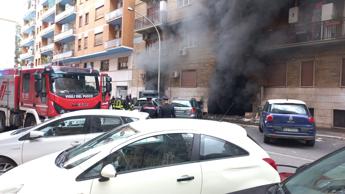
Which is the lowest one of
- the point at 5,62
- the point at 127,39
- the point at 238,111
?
the point at 238,111

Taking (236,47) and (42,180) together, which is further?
(236,47)

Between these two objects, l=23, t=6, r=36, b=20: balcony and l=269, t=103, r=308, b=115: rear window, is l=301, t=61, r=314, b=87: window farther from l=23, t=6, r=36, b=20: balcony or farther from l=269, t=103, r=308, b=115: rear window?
l=23, t=6, r=36, b=20: balcony

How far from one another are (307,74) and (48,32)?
45.4m

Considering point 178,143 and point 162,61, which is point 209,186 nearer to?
point 178,143

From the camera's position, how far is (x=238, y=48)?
73.3 ft

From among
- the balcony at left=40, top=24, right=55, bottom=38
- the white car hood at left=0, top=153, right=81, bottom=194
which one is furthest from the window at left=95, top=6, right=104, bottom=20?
the white car hood at left=0, top=153, right=81, bottom=194

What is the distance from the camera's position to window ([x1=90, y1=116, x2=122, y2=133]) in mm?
6383

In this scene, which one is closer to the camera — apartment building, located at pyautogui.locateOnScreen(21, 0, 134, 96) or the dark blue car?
the dark blue car

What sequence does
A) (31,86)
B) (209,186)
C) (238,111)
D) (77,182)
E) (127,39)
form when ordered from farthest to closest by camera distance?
(127,39) < (238,111) < (31,86) < (209,186) < (77,182)

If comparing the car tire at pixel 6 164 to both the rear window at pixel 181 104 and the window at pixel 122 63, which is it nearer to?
the rear window at pixel 181 104

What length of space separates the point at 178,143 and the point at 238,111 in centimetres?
2009

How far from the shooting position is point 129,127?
401 cm

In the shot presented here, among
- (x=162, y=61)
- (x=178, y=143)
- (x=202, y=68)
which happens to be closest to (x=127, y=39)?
(x=162, y=61)

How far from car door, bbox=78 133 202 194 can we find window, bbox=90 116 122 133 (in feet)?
9.95
